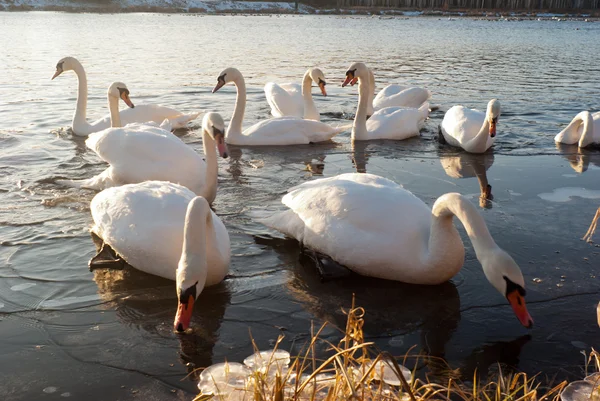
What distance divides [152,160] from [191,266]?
Answer: 2.84m

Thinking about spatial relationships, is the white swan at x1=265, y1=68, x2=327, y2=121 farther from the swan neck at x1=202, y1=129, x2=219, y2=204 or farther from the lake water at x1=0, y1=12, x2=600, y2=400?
the swan neck at x1=202, y1=129, x2=219, y2=204

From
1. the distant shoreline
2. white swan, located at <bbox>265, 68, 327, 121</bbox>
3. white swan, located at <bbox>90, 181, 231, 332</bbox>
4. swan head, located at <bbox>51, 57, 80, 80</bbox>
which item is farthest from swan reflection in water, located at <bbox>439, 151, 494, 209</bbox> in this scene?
the distant shoreline

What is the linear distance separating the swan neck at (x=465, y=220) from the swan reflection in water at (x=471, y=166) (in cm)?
280

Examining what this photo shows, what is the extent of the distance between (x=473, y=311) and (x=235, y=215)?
2753mm

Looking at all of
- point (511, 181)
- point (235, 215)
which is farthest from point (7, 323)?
point (511, 181)

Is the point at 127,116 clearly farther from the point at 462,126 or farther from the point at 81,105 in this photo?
the point at 462,126

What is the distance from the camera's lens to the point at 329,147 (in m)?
10.6

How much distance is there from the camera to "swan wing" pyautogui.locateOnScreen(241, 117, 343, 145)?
10273 mm

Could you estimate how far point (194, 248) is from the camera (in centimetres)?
445

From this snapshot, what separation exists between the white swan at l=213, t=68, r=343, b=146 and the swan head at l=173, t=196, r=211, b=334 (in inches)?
222

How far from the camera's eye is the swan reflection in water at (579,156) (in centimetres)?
921

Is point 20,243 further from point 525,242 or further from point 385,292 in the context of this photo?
point 525,242

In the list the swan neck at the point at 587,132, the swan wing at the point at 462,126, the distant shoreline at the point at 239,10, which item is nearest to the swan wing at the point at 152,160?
the swan wing at the point at 462,126

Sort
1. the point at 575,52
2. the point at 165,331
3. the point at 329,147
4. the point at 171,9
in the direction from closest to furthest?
the point at 165,331
the point at 329,147
the point at 575,52
the point at 171,9
